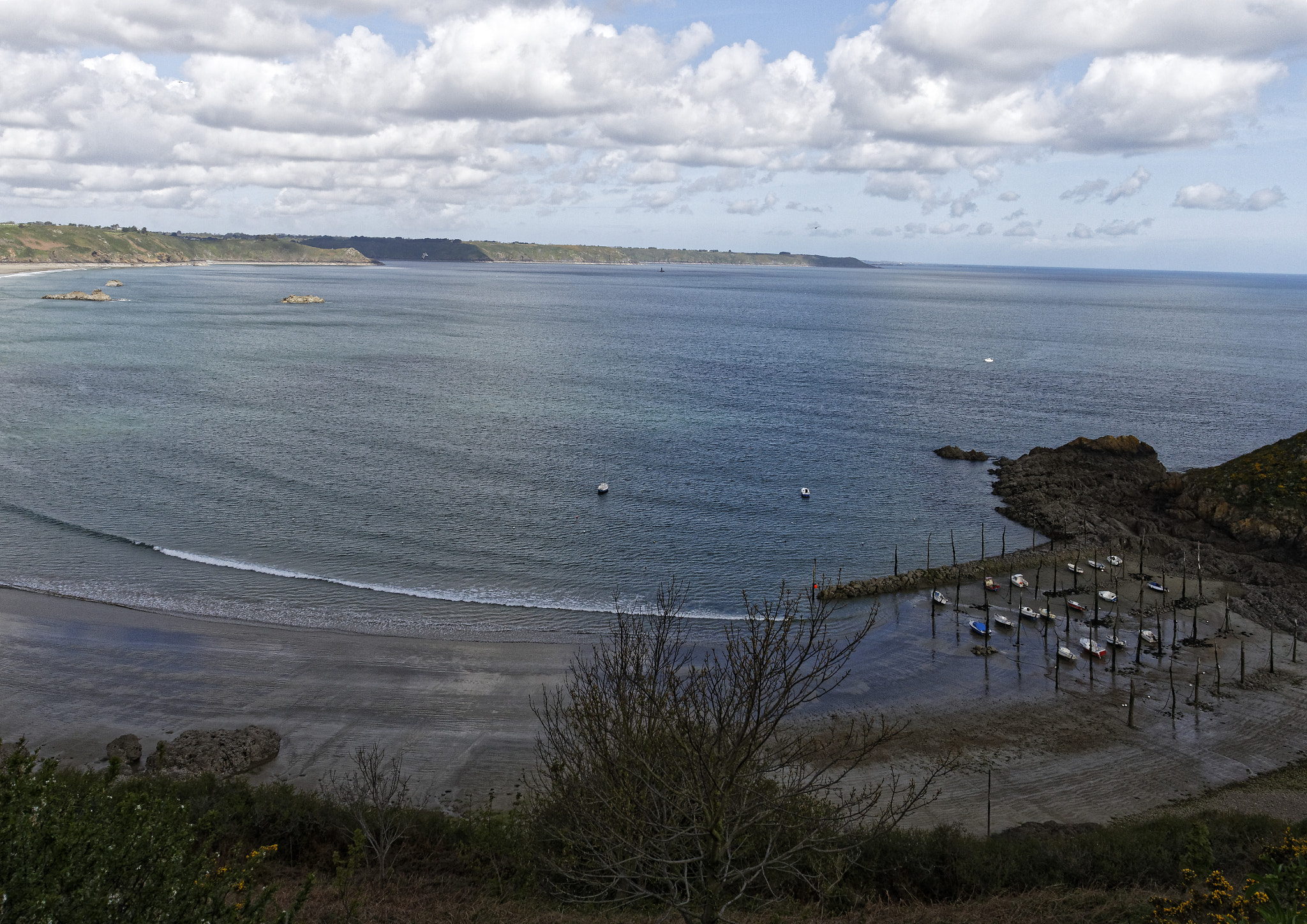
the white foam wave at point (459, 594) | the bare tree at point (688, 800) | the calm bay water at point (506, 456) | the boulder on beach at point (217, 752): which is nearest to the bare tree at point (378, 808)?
the boulder on beach at point (217, 752)

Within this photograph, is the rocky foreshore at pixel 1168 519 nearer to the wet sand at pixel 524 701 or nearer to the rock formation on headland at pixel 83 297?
the wet sand at pixel 524 701

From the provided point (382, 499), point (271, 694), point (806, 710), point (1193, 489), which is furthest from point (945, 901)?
point (1193, 489)

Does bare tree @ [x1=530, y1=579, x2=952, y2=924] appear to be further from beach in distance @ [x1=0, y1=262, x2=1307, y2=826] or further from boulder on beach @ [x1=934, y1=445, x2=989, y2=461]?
boulder on beach @ [x1=934, y1=445, x2=989, y2=461]

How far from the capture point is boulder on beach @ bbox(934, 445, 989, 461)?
70.9 metres

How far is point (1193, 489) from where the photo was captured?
2212 inches

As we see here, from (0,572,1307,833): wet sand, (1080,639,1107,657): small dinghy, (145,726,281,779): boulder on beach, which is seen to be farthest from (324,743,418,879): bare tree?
(1080,639,1107,657): small dinghy

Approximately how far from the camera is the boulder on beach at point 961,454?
233 feet

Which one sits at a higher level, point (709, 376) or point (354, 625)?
point (709, 376)

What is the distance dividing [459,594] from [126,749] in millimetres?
16735

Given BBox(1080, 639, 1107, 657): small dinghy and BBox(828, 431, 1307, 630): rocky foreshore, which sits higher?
BBox(828, 431, 1307, 630): rocky foreshore

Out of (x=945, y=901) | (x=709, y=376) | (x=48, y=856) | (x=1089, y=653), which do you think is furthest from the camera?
(x=709, y=376)

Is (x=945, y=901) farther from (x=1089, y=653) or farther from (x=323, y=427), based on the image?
(x=323, y=427)

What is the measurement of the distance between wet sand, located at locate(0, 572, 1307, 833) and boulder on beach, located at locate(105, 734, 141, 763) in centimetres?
85

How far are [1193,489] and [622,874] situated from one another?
183 feet
